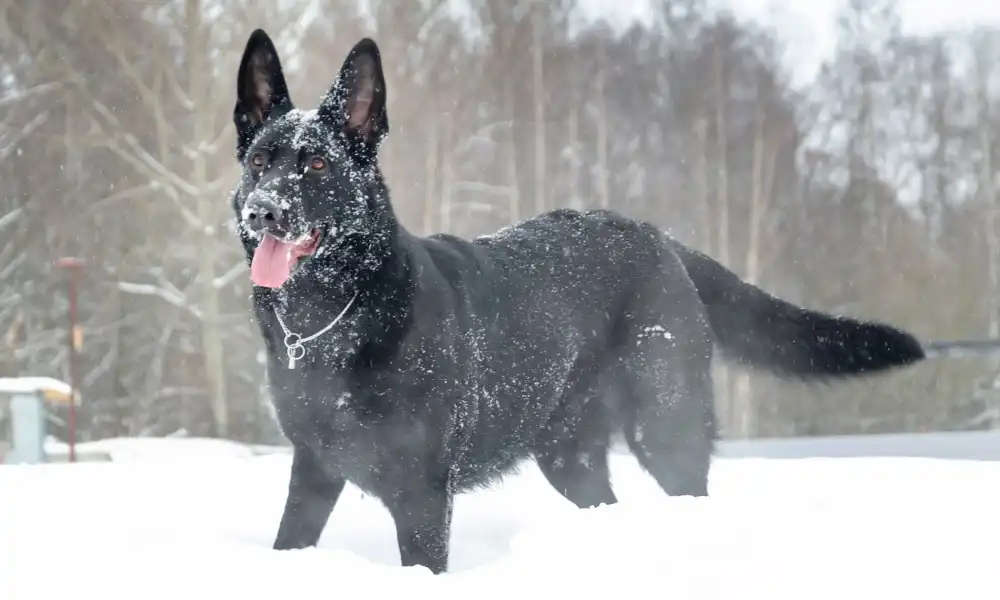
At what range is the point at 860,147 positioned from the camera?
17.5 meters

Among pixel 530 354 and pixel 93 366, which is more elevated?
pixel 530 354

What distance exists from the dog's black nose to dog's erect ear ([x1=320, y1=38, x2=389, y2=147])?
19.8 inches

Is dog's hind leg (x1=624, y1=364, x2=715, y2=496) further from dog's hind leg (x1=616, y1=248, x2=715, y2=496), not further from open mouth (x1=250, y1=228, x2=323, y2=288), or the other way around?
open mouth (x1=250, y1=228, x2=323, y2=288)

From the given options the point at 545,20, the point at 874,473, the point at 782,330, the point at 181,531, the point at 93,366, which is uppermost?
the point at 545,20

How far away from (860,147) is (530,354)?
16.0m

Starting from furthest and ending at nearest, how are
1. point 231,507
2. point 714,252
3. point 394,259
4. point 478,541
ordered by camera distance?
point 714,252 < point 231,507 < point 478,541 < point 394,259

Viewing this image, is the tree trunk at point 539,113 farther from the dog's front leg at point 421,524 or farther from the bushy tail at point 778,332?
the dog's front leg at point 421,524

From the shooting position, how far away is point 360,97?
120 inches

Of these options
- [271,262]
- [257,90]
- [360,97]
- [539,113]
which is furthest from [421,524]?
[539,113]

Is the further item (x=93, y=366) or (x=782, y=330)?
(x=93, y=366)

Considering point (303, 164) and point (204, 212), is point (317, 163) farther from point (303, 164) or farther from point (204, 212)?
point (204, 212)

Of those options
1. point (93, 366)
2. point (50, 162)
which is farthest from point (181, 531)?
point (93, 366)

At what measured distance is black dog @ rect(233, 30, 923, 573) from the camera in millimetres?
2789

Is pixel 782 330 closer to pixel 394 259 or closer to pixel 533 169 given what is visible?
pixel 394 259
